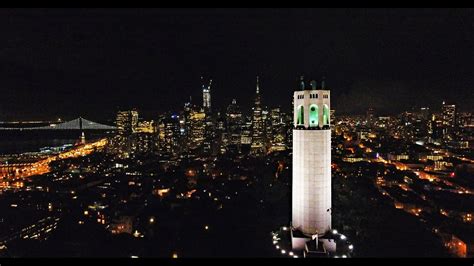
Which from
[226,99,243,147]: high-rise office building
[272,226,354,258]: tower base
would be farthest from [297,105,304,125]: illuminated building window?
[226,99,243,147]: high-rise office building

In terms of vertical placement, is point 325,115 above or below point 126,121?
above

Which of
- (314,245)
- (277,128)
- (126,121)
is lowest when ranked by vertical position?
(314,245)

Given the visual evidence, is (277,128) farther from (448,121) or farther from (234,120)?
Result: (448,121)

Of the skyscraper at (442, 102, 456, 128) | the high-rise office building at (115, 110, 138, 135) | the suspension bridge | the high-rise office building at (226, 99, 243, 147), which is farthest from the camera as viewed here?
the suspension bridge

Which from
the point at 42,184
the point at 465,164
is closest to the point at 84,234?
the point at 42,184

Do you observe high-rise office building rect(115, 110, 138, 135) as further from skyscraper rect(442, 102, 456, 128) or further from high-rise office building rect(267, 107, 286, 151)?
skyscraper rect(442, 102, 456, 128)

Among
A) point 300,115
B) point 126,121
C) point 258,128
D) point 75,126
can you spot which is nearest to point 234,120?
point 258,128

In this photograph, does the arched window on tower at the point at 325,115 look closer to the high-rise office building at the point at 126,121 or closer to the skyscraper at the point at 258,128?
the skyscraper at the point at 258,128

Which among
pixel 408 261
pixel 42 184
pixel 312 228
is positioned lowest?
pixel 42 184

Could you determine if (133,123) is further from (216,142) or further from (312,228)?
(312,228)
